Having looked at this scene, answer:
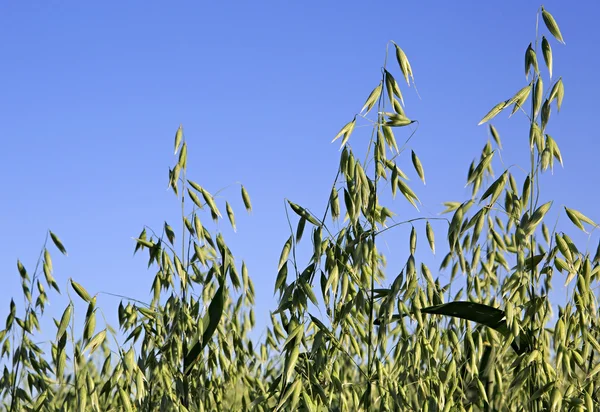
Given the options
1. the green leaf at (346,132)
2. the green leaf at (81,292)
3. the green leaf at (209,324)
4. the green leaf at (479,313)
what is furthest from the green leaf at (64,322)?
the green leaf at (479,313)

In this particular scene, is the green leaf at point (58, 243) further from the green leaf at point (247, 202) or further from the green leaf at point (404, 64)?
the green leaf at point (404, 64)

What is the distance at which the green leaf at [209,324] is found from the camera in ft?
7.43

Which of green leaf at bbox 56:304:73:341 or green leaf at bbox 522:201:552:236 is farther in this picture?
green leaf at bbox 56:304:73:341

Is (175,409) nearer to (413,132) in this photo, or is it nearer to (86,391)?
(86,391)

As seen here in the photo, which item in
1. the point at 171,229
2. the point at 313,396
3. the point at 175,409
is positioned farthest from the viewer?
the point at 171,229

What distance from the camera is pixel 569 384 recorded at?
2.09m

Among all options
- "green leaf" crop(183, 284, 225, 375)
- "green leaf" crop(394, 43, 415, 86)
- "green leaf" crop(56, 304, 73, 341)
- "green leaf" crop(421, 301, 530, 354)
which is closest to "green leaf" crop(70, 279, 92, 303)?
"green leaf" crop(56, 304, 73, 341)

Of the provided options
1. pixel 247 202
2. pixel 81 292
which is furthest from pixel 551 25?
pixel 81 292

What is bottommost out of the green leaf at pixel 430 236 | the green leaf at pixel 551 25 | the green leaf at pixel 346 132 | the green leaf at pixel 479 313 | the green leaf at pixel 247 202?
the green leaf at pixel 479 313

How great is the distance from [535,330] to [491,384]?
253mm

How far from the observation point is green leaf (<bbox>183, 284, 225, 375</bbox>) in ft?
7.43

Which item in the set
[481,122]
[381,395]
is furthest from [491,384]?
[481,122]

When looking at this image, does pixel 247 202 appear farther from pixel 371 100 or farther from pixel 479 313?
pixel 479 313

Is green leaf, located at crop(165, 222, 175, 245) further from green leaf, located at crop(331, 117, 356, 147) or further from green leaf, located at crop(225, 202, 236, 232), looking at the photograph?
green leaf, located at crop(331, 117, 356, 147)
